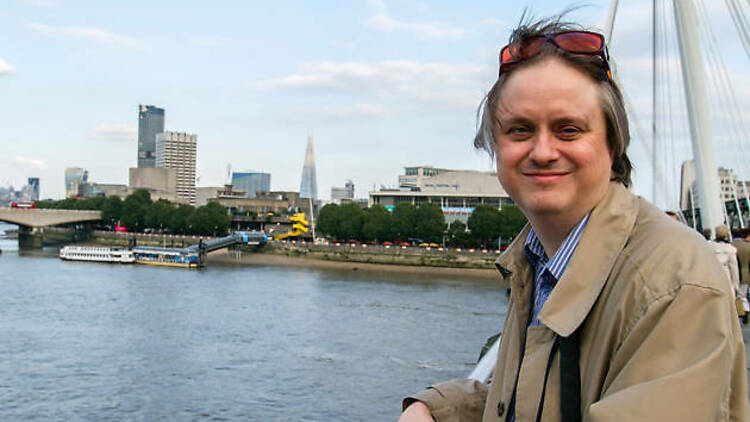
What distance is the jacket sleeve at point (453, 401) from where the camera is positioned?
1.28m

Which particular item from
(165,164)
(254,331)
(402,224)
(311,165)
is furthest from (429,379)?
(165,164)

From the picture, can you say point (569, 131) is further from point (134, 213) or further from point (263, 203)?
point (263, 203)

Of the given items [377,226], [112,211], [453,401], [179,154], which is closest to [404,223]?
[377,226]

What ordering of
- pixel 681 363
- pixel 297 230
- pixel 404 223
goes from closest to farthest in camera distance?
pixel 681 363 < pixel 404 223 < pixel 297 230

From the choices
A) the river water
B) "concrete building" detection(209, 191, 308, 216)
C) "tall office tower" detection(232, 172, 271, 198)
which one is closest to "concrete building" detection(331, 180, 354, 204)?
"tall office tower" detection(232, 172, 271, 198)

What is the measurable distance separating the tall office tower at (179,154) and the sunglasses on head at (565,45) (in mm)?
159143

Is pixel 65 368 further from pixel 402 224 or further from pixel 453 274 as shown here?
pixel 402 224

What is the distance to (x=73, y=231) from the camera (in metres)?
64.8

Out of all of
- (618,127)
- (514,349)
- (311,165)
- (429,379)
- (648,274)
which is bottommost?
(429,379)

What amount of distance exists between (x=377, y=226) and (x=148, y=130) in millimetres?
142182

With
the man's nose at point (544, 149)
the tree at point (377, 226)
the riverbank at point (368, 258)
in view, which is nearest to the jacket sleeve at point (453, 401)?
the man's nose at point (544, 149)

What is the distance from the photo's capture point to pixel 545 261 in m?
1.20

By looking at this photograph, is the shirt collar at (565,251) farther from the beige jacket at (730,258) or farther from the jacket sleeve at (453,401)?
the beige jacket at (730,258)

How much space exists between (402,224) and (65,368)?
37.1 m
